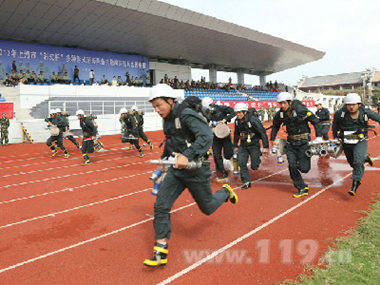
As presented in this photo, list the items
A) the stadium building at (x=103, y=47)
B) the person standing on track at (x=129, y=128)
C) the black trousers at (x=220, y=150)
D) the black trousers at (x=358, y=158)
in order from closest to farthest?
1. the black trousers at (x=358, y=158)
2. the black trousers at (x=220, y=150)
3. the person standing on track at (x=129, y=128)
4. the stadium building at (x=103, y=47)

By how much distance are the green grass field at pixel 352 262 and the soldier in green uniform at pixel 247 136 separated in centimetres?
271

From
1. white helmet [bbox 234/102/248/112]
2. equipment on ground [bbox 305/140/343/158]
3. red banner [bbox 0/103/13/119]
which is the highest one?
red banner [bbox 0/103/13/119]

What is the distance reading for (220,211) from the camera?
4953 millimetres

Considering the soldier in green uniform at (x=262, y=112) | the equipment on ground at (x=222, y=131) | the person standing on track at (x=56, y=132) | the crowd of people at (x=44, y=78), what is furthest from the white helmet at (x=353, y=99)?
the soldier in green uniform at (x=262, y=112)

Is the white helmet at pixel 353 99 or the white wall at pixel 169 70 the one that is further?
the white wall at pixel 169 70

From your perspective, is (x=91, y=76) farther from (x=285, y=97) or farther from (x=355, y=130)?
(x=355, y=130)

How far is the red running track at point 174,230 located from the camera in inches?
125

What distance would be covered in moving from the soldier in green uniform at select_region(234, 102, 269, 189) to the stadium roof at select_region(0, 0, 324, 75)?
689 inches

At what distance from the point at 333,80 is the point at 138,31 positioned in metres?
64.9

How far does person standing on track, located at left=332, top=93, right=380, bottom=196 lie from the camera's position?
5.36 meters

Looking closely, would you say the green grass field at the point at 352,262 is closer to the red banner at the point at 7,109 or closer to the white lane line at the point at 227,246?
the white lane line at the point at 227,246

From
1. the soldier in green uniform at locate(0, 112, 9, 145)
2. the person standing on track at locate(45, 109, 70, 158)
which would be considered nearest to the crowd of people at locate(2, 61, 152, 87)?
the soldier in green uniform at locate(0, 112, 9, 145)

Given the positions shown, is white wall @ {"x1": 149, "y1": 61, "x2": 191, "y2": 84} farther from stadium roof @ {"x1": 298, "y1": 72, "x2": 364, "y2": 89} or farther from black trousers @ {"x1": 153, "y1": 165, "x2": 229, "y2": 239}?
stadium roof @ {"x1": 298, "y1": 72, "x2": 364, "y2": 89}

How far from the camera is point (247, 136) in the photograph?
21.4 ft
